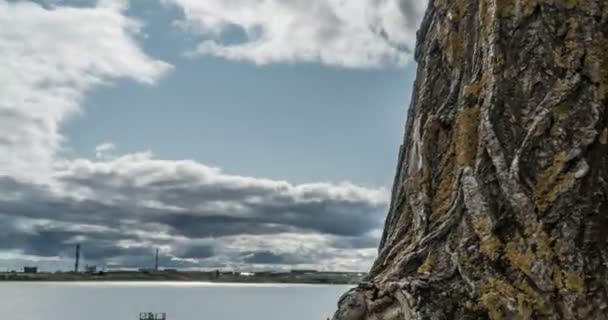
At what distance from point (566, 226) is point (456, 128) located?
1.50 m

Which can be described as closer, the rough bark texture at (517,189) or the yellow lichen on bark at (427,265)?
the rough bark texture at (517,189)

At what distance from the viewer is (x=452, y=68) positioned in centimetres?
755

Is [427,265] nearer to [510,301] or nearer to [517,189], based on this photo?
[510,301]

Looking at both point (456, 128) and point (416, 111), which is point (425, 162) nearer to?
point (456, 128)

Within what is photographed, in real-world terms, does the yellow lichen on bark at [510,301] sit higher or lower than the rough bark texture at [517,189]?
lower

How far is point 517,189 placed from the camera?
600 cm

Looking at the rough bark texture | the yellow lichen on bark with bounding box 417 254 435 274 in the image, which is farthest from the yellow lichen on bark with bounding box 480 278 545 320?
the yellow lichen on bark with bounding box 417 254 435 274

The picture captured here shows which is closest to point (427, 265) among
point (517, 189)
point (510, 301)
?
point (510, 301)

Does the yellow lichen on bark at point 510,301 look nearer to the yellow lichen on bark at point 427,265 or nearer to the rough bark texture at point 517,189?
the rough bark texture at point 517,189

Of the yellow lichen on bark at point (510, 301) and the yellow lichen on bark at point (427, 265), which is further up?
the yellow lichen on bark at point (427, 265)

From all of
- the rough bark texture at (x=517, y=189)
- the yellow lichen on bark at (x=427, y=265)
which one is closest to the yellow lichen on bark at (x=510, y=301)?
the rough bark texture at (x=517, y=189)

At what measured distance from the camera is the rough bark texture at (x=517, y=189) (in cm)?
573

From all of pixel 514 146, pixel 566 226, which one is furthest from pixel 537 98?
pixel 566 226

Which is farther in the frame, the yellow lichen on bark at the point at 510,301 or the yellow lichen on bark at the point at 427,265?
the yellow lichen on bark at the point at 427,265
